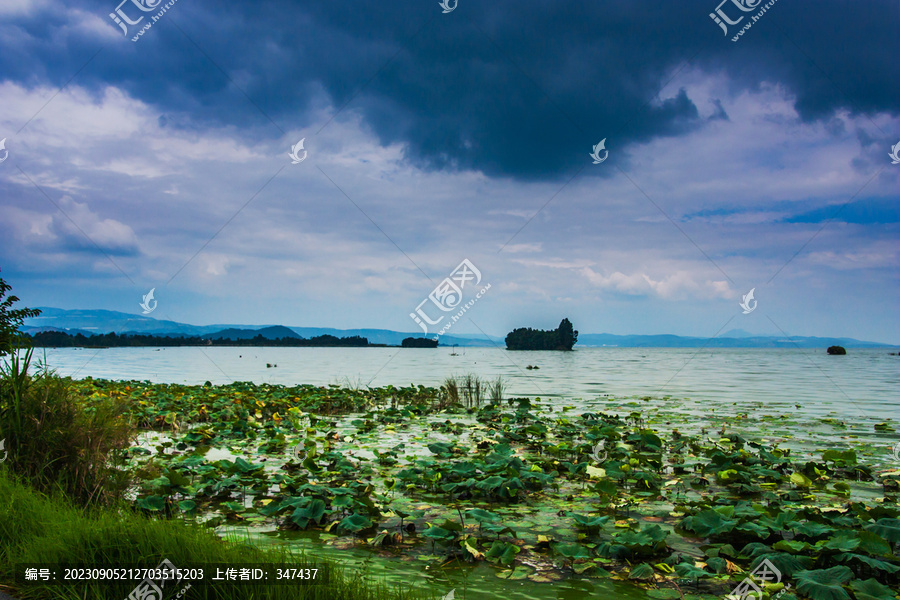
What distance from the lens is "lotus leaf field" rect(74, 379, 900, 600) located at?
409 centimetres

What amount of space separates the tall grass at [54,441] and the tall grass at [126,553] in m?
0.94

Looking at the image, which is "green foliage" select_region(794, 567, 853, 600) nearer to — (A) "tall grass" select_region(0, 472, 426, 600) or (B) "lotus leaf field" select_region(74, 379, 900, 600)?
(B) "lotus leaf field" select_region(74, 379, 900, 600)

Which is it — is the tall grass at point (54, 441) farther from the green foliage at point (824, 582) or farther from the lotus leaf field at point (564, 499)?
the green foliage at point (824, 582)

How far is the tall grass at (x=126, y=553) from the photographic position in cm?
316

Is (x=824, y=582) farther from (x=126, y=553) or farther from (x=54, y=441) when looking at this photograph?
(x=54, y=441)

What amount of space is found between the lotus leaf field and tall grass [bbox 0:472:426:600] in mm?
543

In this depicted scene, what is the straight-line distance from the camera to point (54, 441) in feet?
17.1

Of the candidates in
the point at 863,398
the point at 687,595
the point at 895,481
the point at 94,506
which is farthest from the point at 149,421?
the point at 863,398

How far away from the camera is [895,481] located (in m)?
6.67

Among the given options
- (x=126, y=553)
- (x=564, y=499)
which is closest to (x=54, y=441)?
(x=126, y=553)

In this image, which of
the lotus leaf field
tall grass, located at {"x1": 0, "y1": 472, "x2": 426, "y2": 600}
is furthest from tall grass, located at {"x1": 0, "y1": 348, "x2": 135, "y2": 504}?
tall grass, located at {"x1": 0, "y1": 472, "x2": 426, "y2": 600}

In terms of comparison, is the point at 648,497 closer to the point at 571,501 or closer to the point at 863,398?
the point at 571,501

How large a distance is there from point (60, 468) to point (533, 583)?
4639 mm

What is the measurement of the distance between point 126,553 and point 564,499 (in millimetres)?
4399
